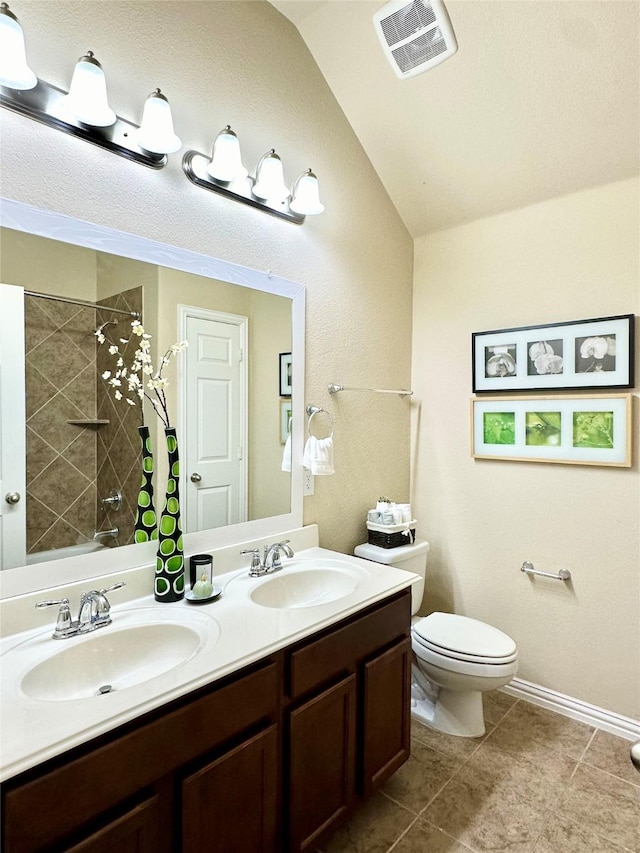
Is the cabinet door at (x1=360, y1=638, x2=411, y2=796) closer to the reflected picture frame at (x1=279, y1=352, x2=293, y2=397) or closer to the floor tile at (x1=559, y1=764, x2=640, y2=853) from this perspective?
the floor tile at (x1=559, y1=764, x2=640, y2=853)

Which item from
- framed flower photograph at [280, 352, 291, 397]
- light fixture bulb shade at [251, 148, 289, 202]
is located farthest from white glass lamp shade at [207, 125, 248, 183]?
framed flower photograph at [280, 352, 291, 397]

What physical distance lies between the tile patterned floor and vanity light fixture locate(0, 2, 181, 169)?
2.29 metres

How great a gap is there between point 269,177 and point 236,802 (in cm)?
195

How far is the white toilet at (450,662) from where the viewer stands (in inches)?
74.6

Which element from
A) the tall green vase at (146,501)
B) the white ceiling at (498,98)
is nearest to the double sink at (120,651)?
the tall green vase at (146,501)

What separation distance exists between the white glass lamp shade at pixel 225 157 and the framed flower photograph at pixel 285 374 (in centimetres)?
68

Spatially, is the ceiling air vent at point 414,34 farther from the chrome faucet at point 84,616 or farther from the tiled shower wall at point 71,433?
the chrome faucet at point 84,616

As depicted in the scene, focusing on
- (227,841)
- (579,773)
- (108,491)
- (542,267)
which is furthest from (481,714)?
(542,267)

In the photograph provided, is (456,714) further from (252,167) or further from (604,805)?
(252,167)

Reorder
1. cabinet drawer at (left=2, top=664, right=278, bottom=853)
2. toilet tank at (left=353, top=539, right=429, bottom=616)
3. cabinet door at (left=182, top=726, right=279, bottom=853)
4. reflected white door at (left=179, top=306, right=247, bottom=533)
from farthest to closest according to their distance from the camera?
toilet tank at (left=353, top=539, right=429, bottom=616)
reflected white door at (left=179, top=306, right=247, bottom=533)
cabinet door at (left=182, top=726, right=279, bottom=853)
cabinet drawer at (left=2, top=664, right=278, bottom=853)

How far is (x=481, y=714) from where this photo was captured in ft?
6.86

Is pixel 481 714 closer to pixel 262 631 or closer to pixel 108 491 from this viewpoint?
pixel 262 631

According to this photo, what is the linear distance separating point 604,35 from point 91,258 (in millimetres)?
1911

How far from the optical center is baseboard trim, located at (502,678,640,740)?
2049 mm
